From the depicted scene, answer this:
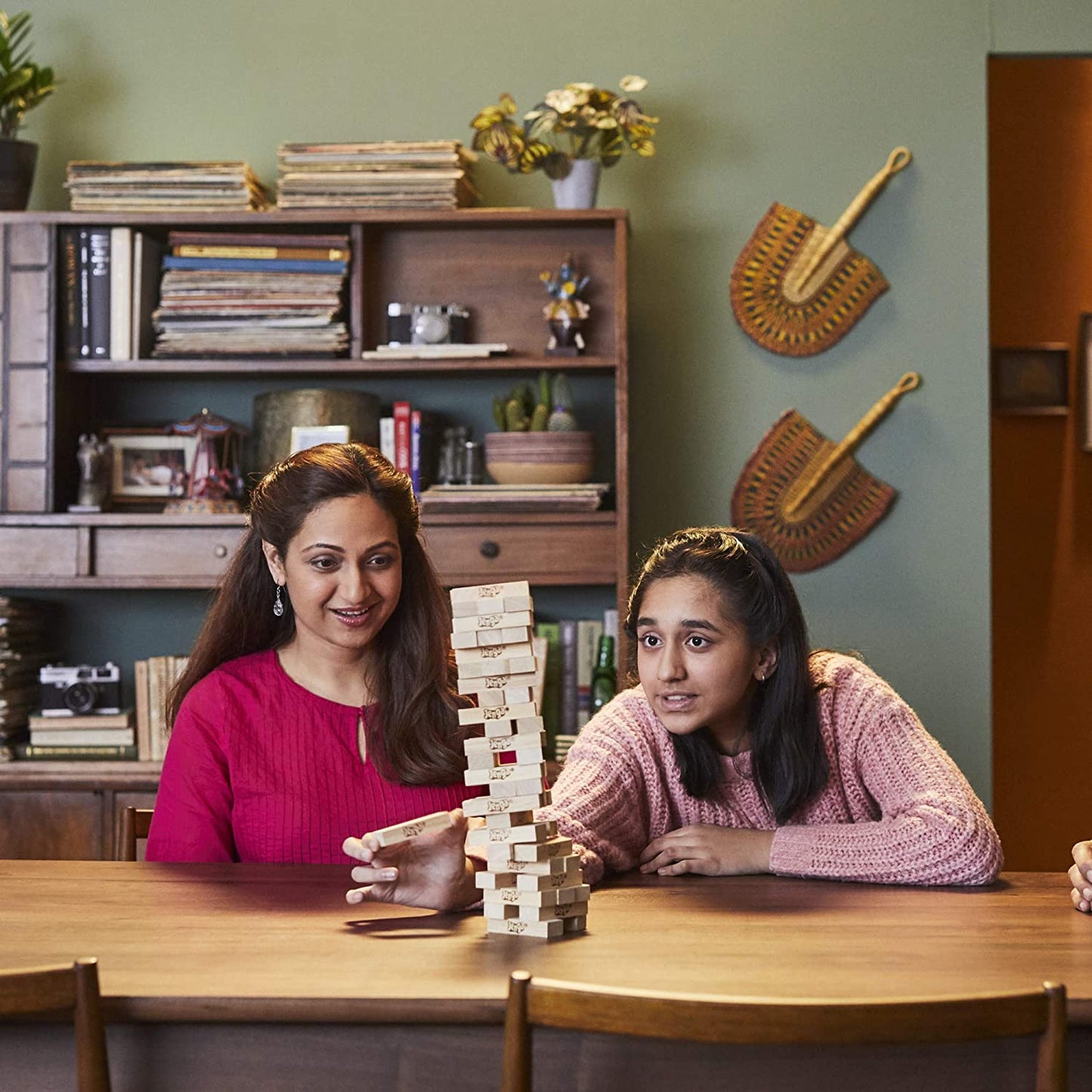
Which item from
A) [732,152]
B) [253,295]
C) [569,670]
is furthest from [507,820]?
[732,152]

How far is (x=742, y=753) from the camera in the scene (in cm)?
208

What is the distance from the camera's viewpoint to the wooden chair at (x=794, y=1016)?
1082 millimetres

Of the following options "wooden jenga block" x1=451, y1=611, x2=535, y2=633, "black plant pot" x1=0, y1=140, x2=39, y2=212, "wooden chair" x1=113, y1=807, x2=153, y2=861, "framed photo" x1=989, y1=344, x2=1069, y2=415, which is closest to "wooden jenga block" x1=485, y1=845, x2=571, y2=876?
"wooden jenga block" x1=451, y1=611, x2=535, y2=633

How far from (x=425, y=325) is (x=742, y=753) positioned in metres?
1.72

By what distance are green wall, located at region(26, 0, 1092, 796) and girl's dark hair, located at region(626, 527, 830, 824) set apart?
62.6 inches

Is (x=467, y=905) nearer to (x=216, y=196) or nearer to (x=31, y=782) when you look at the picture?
(x=31, y=782)

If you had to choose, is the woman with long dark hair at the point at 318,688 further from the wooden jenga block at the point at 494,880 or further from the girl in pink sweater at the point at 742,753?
the wooden jenga block at the point at 494,880

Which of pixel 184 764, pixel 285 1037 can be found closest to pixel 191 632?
pixel 184 764

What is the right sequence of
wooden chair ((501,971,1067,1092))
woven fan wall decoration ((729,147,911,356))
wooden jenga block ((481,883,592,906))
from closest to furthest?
wooden chair ((501,971,1067,1092))
wooden jenga block ((481,883,592,906))
woven fan wall decoration ((729,147,911,356))

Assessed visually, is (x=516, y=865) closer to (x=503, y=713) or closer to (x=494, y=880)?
(x=494, y=880)

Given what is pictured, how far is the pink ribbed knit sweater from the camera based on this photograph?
182cm

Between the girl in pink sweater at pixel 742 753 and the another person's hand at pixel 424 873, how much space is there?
0.85ft

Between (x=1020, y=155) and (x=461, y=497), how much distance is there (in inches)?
A: 88.1

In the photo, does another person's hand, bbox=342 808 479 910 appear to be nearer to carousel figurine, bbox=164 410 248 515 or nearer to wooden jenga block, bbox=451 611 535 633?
wooden jenga block, bbox=451 611 535 633
